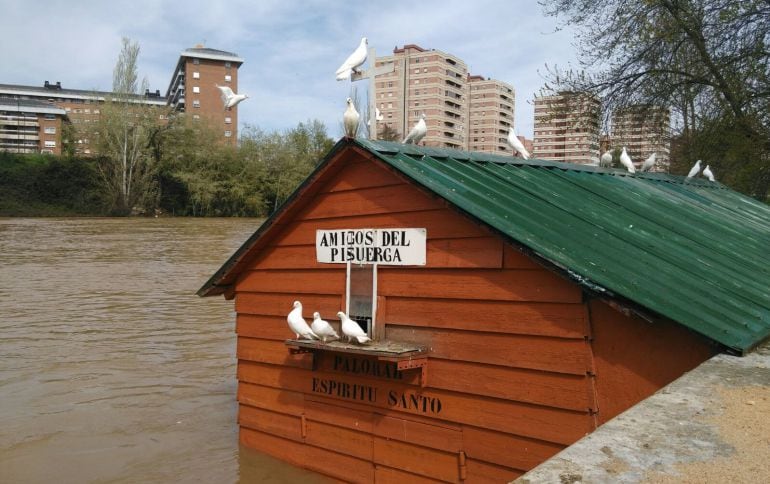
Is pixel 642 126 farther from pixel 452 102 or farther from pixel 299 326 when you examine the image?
pixel 452 102

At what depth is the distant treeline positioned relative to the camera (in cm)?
5762

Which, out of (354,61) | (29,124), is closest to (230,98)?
(354,61)

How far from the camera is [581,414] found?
4.83 metres

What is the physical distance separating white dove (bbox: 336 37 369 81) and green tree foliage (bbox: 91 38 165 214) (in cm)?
5353

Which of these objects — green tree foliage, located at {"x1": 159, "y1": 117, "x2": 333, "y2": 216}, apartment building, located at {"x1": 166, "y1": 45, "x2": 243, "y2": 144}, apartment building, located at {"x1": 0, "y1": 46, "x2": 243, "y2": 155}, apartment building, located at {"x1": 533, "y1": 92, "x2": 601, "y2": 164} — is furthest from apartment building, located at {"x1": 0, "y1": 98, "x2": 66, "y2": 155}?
apartment building, located at {"x1": 533, "y1": 92, "x2": 601, "y2": 164}

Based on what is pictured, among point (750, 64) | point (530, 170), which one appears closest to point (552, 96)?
point (750, 64)

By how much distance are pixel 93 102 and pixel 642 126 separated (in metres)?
55.4

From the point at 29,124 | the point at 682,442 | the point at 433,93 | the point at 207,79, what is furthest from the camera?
the point at 433,93

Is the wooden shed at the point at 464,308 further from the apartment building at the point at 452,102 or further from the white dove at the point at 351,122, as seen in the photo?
the apartment building at the point at 452,102

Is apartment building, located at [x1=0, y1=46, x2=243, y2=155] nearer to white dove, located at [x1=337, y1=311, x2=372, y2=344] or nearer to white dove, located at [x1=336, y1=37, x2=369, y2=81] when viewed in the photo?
white dove, located at [x1=336, y1=37, x2=369, y2=81]

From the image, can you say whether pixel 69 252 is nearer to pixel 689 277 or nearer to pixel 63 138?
pixel 689 277

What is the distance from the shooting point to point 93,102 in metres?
63.3

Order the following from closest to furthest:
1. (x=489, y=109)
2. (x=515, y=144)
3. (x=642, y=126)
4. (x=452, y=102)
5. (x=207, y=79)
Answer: (x=515, y=144), (x=642, y=126), (x=207, y=79), (x=452, y=102), (x=489, y=109)

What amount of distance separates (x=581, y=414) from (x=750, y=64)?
54.3ft
